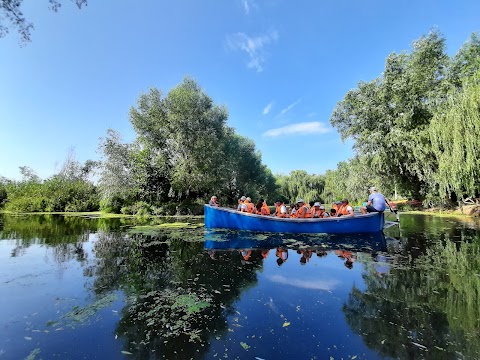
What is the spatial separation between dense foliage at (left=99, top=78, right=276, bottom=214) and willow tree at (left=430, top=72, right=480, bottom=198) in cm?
1816

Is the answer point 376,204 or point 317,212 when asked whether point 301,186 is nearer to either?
point 317,212

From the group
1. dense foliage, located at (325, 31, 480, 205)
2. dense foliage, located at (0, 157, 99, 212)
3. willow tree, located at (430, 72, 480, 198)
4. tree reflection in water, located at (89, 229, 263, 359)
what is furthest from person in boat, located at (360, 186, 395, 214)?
dense foliage, located at (0, 157, 99, 212)

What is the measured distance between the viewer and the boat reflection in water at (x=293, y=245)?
8445 millimetres

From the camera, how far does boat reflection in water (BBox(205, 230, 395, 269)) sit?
8445 mm

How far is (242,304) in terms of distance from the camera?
475 cm

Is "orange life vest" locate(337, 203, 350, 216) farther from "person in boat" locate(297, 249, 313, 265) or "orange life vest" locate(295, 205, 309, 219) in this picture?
"person in boat" locate(297, 249, 313, 265)

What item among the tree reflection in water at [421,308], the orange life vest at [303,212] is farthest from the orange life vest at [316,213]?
the tree reflection in water at [421,308]

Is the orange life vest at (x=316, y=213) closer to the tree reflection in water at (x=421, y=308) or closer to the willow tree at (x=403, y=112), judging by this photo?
the tree reflection in water at (x=421, y=308)

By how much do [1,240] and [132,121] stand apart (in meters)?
18.6

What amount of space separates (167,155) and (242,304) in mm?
25249

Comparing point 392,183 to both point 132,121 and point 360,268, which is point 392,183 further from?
point 132,121

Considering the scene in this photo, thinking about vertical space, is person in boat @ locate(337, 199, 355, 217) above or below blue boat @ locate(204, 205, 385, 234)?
above

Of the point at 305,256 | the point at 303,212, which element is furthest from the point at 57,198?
the point at 305,256

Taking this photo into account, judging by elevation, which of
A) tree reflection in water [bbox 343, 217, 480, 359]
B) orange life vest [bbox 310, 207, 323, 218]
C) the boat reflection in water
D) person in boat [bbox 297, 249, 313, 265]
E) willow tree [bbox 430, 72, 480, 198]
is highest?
willow tree [bbox 430, 72, 480, 198]
